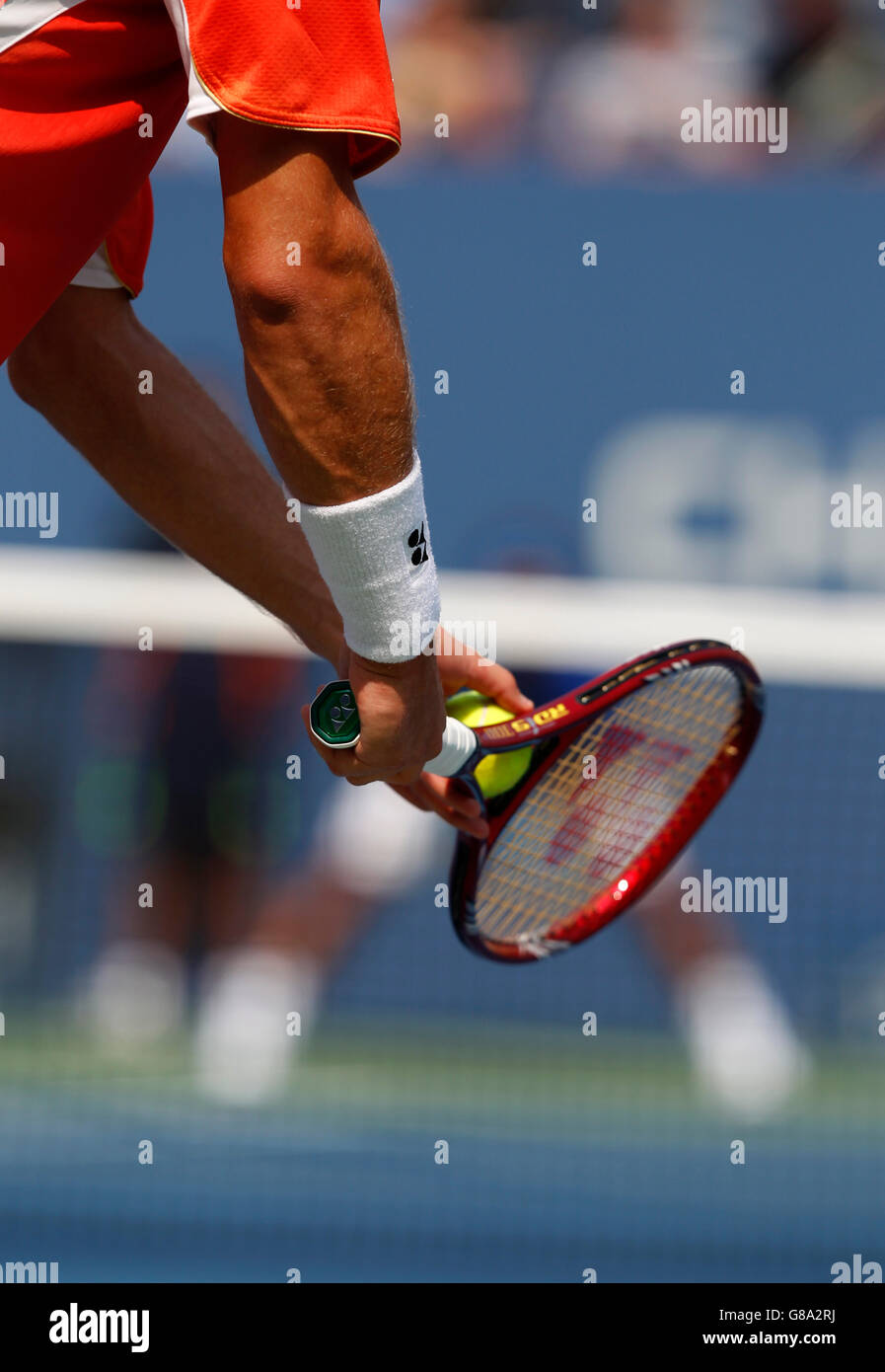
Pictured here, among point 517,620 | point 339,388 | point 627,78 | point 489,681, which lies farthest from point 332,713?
point 627,78

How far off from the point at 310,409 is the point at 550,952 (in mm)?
1182

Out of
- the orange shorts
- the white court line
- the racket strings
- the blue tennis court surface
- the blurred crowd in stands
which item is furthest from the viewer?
the blurred crowd in stands

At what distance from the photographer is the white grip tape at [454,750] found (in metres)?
2.17

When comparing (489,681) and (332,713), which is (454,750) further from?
(332,713)

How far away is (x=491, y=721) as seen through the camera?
2.40 meters

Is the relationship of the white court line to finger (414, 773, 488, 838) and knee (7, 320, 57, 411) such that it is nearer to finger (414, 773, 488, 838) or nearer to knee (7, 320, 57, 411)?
finger (414, 773, 488, 838)

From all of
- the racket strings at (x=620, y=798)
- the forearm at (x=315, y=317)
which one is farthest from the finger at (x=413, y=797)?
the forearm at (x=315, y=317)

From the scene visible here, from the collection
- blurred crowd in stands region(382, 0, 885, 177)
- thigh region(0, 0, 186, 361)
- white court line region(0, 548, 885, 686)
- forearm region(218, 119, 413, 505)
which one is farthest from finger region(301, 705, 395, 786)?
blurred crowd in stands region(382, 0, 885, 177)

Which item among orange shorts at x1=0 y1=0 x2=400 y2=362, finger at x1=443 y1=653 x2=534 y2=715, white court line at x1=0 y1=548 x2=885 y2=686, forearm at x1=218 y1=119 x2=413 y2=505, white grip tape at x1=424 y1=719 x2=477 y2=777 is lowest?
white grip tape at x1=424 y1=719 x2=477 y2=777

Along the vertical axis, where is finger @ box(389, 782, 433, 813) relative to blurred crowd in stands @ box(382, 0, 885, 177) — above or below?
below

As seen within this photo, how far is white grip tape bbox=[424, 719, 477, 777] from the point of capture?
85.4 inches

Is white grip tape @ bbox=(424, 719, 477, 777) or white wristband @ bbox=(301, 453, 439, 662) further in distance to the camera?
white grip tape @ bbox=(424, 719, 477, 777)

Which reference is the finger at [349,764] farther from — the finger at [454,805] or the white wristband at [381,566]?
the finger at [454,805]

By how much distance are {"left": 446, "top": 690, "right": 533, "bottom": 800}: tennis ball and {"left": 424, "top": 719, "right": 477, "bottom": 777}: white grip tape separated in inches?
5.7
